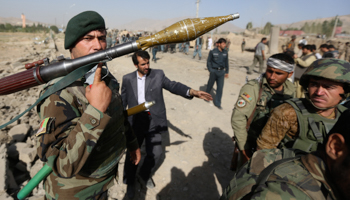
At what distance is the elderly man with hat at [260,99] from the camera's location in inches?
92.8

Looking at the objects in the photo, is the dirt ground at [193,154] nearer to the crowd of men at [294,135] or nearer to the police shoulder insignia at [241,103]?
the crowd of men at [294,135]

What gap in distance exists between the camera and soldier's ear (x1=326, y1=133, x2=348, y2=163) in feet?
2.85

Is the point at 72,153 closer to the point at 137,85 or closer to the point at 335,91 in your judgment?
the point at 137,85

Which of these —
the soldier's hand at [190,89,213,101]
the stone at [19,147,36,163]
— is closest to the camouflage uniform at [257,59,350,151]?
the soldier's hand at [190,89,213,101]

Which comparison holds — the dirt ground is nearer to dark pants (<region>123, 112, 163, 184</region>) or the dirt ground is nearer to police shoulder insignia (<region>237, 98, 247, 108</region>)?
dark pants (<region>123, 112, 163, 184</region>)

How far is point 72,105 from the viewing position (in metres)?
1.20

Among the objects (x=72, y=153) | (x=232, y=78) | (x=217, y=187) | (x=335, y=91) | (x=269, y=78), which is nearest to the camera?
(x=72, y=153)

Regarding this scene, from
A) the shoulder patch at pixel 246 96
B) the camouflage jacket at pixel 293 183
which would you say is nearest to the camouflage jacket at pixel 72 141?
the camouflage jacket at pixel 293 183

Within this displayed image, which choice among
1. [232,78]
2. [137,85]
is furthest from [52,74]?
[232,78]

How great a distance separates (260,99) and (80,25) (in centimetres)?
219

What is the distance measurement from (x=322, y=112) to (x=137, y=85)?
232 cm

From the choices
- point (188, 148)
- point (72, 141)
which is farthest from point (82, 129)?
point (188, 148)

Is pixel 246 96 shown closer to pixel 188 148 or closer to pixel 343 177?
pixel 343 177

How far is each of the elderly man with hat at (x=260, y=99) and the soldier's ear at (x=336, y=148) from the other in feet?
4.71
